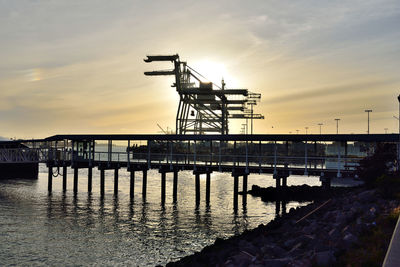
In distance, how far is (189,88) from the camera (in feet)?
217

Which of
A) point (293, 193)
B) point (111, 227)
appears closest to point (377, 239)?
point (111, 227)

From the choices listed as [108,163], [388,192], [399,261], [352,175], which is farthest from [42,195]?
[399,261]

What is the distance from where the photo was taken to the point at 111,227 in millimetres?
31500

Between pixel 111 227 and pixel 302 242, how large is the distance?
1753 cm

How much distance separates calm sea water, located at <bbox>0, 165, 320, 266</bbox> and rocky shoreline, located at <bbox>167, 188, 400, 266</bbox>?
454cm

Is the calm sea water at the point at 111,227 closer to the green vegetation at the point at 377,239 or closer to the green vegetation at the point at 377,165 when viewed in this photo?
the green vegetation at the point at 377,165

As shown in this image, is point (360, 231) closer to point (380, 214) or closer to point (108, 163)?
point (380, 214)

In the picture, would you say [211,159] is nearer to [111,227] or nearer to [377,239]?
[111,227]

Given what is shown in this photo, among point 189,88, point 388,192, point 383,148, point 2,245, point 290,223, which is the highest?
point 189,88

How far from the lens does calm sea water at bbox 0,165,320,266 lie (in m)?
24.2

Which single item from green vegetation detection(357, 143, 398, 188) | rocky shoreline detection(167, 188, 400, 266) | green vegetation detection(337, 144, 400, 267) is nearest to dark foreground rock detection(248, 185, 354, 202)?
green vegetation detection(357, 143, 398, 188)

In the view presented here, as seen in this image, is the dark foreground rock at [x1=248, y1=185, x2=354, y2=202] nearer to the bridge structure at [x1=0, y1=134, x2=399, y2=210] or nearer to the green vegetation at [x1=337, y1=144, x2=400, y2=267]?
the bridge structure at [x1=0, y1=134, x2=399, y2=210]

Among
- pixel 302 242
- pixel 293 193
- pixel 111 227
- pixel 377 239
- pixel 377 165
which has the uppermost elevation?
pixel 377 165

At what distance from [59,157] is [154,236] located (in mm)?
29395
